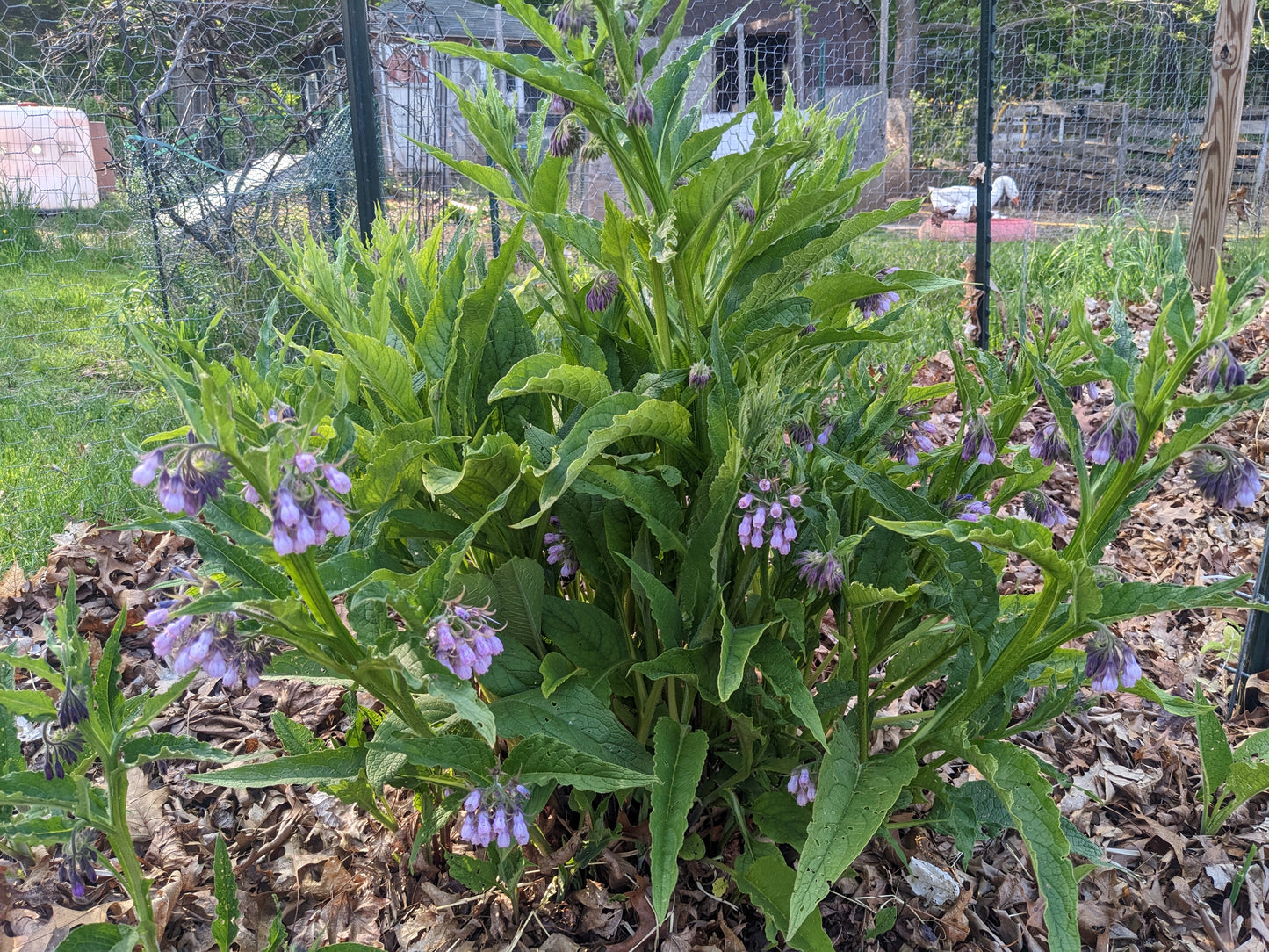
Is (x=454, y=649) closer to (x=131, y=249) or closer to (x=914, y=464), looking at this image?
(x=914, y=464)

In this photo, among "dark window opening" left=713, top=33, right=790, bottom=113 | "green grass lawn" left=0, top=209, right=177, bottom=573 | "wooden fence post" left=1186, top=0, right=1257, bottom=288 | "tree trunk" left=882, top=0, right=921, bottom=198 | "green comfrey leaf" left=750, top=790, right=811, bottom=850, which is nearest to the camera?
"green comfrey leaf" left=750, top=790, right=811, bottom=850

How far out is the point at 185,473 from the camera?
1016 millimetres

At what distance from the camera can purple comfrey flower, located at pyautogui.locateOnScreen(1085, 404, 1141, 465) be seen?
1.23 m

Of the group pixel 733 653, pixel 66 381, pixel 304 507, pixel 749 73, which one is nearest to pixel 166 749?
pixel 304 507

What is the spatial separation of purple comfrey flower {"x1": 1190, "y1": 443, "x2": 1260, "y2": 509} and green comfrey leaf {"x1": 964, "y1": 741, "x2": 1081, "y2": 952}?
472 millimetres

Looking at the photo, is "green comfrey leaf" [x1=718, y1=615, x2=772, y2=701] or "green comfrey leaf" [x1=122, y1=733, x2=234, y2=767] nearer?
"green comfrey leaf" [x1=718, y1=615, x2=772, y2=701]

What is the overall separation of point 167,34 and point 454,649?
18.3ft

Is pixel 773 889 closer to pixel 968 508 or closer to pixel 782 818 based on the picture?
pixel 782 818

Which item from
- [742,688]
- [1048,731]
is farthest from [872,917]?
[1048,731]

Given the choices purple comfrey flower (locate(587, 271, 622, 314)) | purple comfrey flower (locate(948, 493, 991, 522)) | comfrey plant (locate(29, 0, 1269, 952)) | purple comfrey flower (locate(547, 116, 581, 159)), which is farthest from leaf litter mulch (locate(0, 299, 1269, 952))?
purple comfrey flower (locate(547, 116, 581, 159))

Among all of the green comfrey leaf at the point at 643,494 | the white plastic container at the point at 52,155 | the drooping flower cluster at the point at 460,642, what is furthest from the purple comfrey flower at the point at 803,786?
the white plastic container at the point at 52,155

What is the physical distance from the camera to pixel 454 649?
3.84ft

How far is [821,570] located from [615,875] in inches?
32.8

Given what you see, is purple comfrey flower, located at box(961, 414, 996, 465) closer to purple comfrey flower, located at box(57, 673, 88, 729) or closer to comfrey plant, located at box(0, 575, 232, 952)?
comfrey plant, located at box(0, 575, 232, 952)
